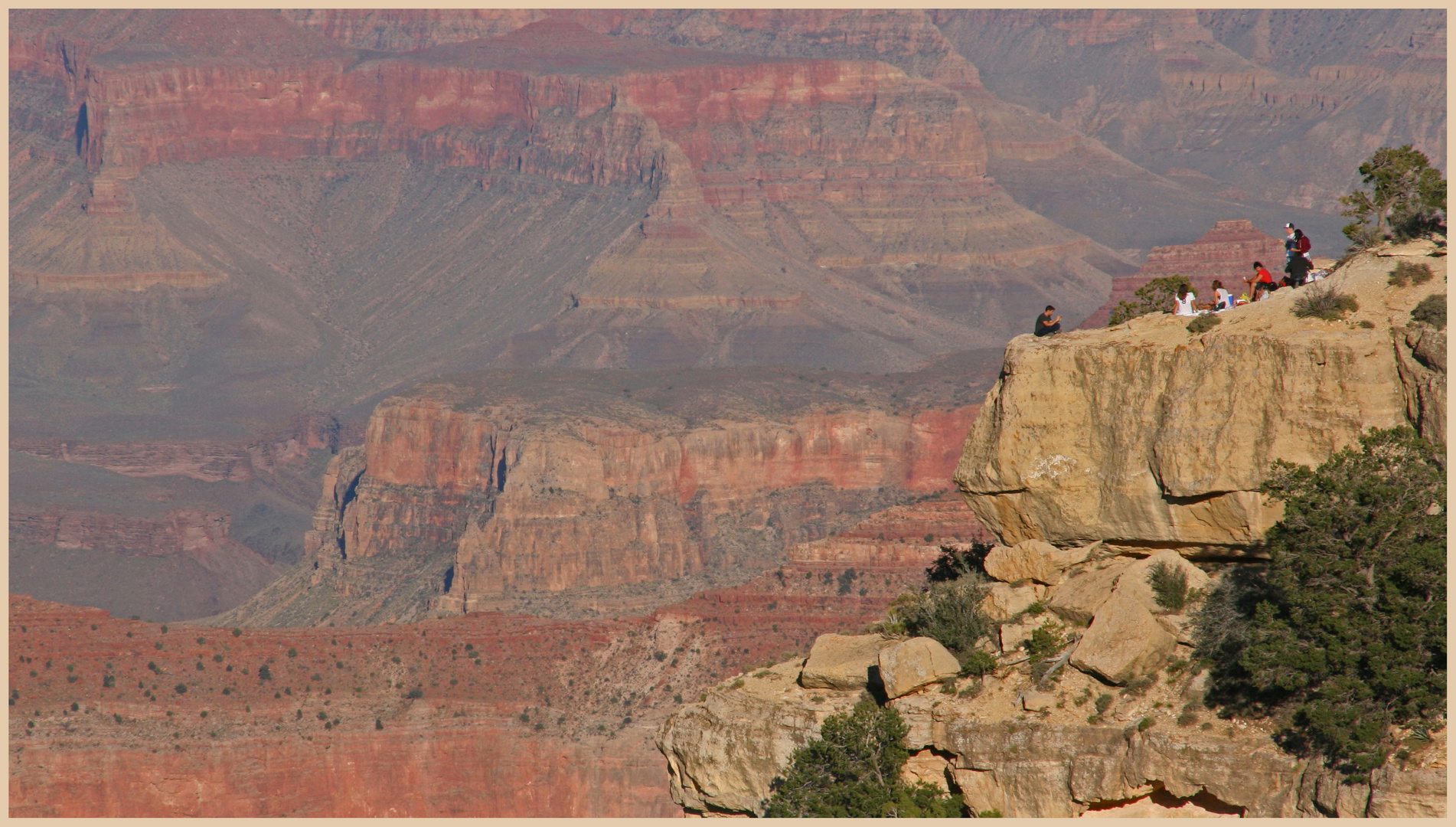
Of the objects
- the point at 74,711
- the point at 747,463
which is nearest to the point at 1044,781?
the point at 74,711

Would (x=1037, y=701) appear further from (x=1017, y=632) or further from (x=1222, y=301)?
(x=1222, y=301)

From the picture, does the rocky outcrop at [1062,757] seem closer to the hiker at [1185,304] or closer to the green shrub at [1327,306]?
the green shrub at [1327,306]

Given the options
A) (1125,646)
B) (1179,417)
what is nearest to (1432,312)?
(1179,417)

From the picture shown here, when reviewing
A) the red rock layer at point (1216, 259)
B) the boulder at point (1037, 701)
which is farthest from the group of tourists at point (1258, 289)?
the red rock layer at point (1216, 259)

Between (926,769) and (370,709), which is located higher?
(926,769)

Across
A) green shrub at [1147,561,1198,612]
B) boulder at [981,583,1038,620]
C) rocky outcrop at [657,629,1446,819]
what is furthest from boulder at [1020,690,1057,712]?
boulder at [981,583,1038,620]

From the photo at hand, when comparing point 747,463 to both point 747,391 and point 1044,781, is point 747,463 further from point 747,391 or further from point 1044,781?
point 1044,781
